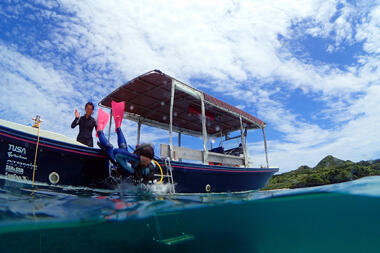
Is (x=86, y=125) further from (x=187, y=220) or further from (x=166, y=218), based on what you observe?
(x=187, y=220)

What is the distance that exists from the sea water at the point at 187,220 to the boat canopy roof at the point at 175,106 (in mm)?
4212

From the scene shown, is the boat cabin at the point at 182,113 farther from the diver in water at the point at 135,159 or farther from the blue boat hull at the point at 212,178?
the diver in water at the point at 135,159

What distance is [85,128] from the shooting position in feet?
17.5

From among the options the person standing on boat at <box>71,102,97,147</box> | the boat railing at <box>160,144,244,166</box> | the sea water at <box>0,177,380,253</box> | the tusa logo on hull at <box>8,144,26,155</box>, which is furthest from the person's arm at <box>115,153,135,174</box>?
the boat railing at <box>160,144,244,166</box>

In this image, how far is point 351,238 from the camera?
795cm

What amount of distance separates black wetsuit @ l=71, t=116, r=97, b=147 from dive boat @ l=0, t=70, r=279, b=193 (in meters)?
0.55

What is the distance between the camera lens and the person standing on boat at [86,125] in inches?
208

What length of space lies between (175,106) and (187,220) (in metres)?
5.55

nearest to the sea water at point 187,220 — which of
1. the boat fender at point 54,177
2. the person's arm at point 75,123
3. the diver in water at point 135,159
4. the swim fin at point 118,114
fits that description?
the boat fender at point 54,177

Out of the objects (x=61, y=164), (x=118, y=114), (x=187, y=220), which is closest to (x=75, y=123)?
(x=118, y=114)

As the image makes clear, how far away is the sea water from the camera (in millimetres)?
4051

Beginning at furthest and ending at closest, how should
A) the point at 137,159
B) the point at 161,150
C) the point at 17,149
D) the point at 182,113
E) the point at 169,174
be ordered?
1. the point at 182,113
2. the point at 161,150
3. the point at 169,174
4. the point at 137,159
5. the point at 17,149

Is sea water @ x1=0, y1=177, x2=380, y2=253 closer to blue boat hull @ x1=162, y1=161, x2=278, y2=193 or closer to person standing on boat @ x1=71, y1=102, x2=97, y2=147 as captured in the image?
blue boat hull @ x1=162, y1=161, x2=278, y2=193

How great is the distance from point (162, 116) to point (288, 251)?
27.7 feet
